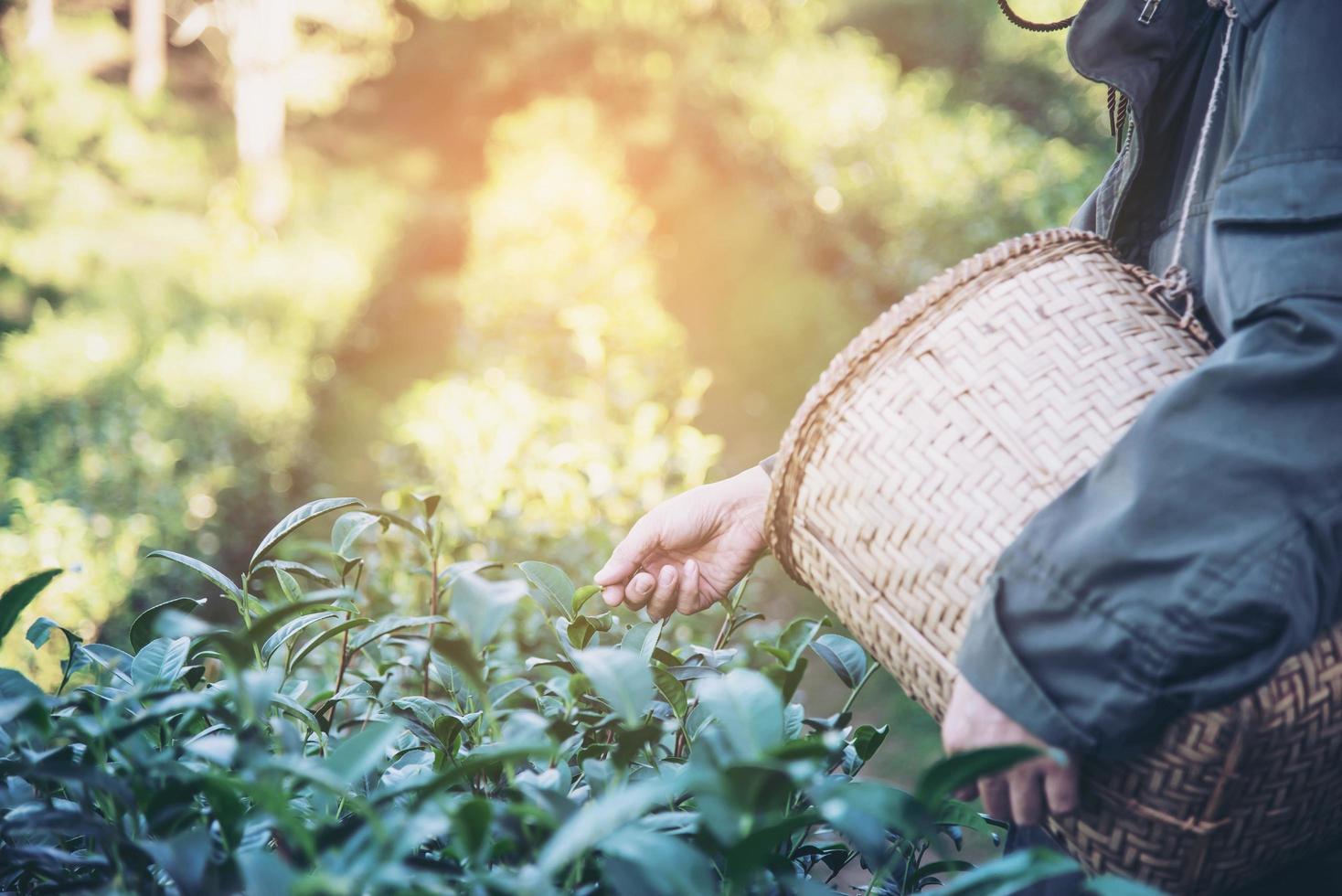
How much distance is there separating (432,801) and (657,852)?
0.17 metres

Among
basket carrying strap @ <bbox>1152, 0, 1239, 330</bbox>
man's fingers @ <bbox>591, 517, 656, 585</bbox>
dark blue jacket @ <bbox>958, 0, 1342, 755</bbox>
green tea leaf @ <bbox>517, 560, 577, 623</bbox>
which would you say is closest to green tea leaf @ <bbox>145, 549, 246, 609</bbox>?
green tea leaf @ <bbox>517, 560, 577, 623</bbox>

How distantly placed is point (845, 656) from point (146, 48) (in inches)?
491

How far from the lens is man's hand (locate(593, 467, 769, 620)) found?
134cm

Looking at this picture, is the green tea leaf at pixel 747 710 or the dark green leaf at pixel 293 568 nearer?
the green tea leaf at pixel 747 710

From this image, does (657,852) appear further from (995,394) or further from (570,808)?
(995,394)

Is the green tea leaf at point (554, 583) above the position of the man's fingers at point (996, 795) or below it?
above

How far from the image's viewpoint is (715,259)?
10438 mm

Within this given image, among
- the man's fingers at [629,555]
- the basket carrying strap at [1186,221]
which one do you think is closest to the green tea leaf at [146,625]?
the man's fingers at [629,555]

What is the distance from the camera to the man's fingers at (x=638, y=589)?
4.46ft

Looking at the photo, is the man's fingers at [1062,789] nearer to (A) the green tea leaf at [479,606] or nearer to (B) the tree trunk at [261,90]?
(A) the green tea leaf at [479,606]

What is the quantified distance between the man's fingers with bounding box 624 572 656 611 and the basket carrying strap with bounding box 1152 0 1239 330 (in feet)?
2.27

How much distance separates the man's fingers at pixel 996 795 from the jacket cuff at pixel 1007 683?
0.09 m

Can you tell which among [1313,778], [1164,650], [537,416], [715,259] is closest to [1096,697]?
[1164,650]

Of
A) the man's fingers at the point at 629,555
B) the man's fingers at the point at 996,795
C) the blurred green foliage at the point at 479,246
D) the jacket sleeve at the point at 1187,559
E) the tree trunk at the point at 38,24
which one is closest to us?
the jacket sleeve at the point at 1187,559
